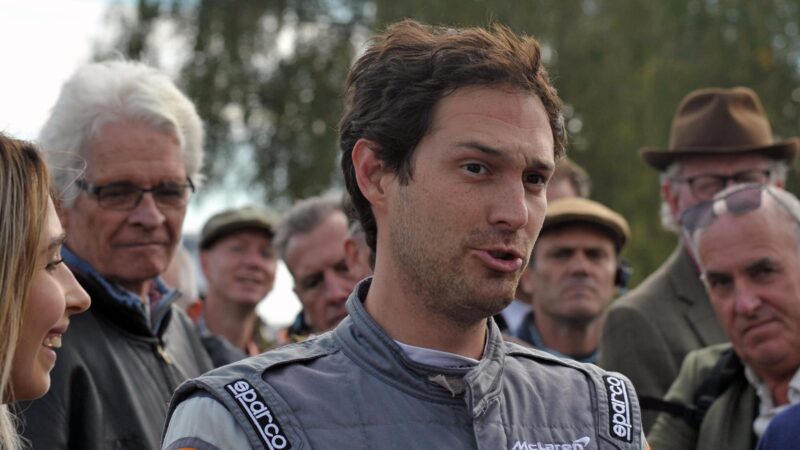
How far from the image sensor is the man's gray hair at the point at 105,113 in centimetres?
455

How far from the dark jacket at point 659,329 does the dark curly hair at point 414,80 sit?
7.01ft

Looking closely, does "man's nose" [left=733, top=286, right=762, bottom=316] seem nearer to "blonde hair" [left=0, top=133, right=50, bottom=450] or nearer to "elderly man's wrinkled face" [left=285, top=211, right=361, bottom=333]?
"elderly man's wrinkled face" [left=285, top=211, right=361, bottom=333]

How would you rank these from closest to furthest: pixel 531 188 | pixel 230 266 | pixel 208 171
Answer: pixel 531 188 < pixel 230 266 < pixel 208 171

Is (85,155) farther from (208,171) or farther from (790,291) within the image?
(208,171)

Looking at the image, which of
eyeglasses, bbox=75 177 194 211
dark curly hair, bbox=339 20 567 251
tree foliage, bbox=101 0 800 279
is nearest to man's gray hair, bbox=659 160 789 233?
eyeglasses, bbox=75 177 194 211

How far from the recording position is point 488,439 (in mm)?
2977

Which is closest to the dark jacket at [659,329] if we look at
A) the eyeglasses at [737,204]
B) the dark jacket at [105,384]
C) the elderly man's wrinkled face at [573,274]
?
the eyeglasses at [737,204]

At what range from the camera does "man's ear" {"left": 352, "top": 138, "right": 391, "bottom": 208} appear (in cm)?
324

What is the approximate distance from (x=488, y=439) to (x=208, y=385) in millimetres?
618

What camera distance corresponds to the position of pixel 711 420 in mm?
4684

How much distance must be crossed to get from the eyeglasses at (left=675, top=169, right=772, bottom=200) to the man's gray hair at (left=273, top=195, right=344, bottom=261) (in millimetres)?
1669

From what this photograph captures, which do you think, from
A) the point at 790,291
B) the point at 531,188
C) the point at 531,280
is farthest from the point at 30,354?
the point at 531,280

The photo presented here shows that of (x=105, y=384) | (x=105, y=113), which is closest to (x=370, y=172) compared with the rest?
(x=105, y=384)

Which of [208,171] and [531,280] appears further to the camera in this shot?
[208,171]
